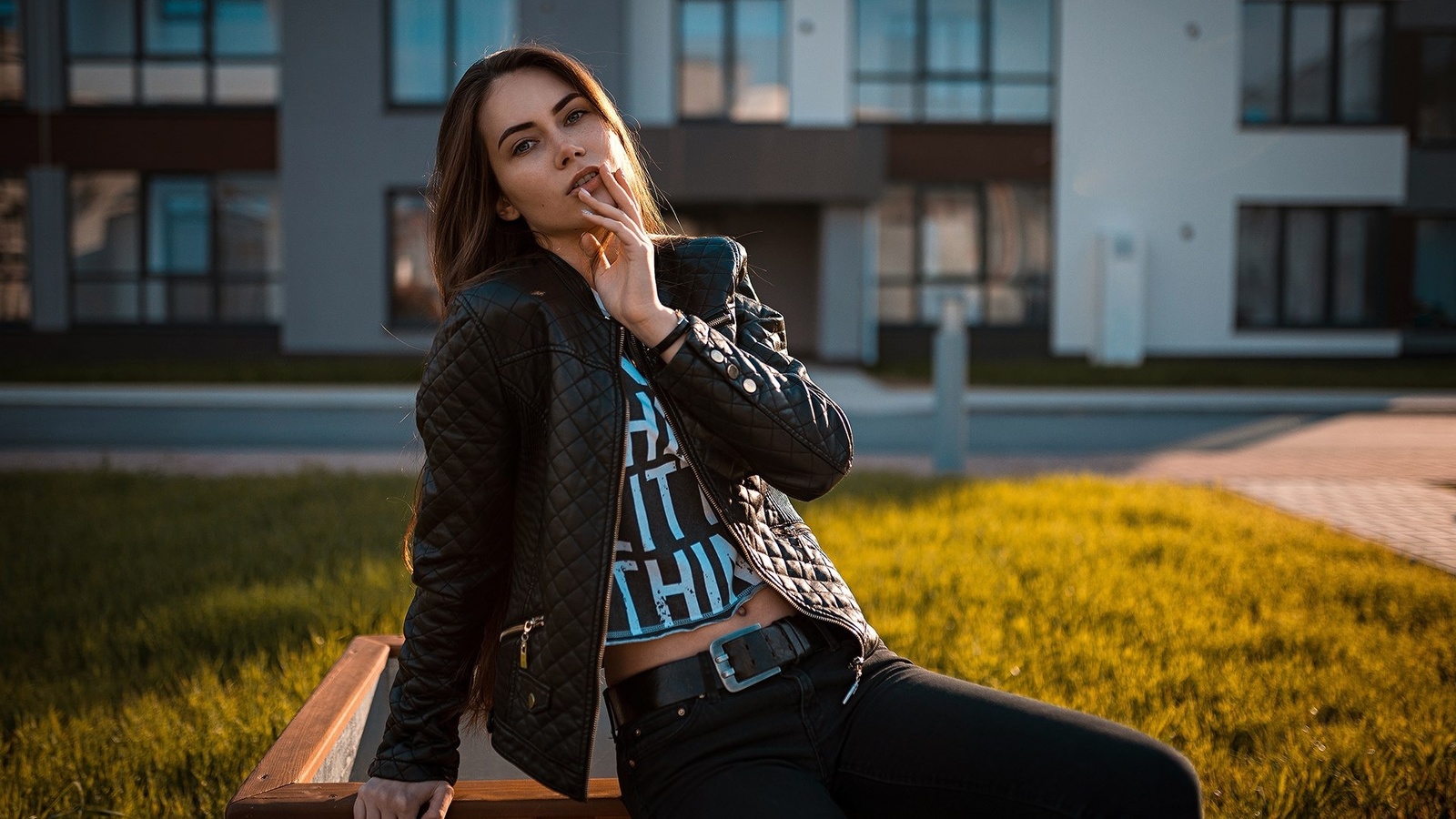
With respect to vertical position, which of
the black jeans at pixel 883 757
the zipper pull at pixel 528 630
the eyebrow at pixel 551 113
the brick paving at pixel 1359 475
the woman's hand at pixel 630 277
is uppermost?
the eyebrow at pixel 551 113

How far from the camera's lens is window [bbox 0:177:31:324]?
71.1 feet

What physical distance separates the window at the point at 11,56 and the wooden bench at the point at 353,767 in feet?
74.7

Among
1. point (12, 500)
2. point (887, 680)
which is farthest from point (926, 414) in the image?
point (887, 680)

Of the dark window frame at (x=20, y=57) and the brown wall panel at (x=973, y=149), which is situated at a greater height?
the dark window frame at (x=20, y=57)

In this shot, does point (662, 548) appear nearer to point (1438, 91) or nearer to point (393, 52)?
→ point (393, 52)

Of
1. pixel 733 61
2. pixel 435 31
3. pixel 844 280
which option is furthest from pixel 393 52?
pixel 844 280

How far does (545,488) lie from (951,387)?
7111mm

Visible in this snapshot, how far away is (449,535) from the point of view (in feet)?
6.98

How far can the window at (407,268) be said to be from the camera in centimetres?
2084

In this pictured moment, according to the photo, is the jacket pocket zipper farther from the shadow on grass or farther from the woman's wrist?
the shadow on grass

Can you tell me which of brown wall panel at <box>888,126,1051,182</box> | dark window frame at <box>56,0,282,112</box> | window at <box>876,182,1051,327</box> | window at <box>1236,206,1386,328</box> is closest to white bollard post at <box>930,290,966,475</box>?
window at <box>876,182,1051,327</box>

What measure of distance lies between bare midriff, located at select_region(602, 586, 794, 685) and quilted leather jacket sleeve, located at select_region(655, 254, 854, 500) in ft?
0.75

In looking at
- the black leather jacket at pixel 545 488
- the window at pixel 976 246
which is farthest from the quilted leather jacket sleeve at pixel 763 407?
the window at pixel 976 246

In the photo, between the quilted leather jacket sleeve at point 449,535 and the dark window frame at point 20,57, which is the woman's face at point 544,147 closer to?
the quilted leather jacket sleeve at point 449,535
